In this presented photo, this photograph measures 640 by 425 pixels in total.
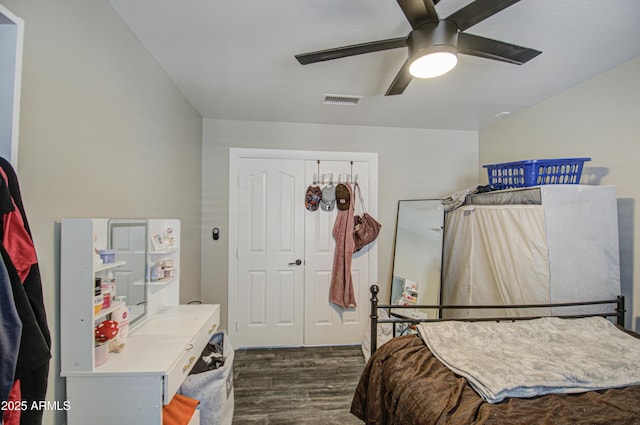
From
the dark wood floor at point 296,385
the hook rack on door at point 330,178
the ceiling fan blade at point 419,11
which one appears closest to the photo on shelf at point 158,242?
the dark wood floor at point 296,385

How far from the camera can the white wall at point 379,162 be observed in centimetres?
303

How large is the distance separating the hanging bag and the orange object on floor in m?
2.05

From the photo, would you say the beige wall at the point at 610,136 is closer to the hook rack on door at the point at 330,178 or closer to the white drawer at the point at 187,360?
the hook rack on door at the point at 330,178

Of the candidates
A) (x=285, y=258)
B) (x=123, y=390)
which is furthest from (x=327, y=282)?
(x=123, y=390)

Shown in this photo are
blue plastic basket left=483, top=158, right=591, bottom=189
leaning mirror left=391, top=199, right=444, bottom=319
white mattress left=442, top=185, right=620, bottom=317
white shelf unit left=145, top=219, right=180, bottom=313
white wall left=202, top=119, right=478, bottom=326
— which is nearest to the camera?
white shelf unit left=145, top=219, right=180, bottom=313

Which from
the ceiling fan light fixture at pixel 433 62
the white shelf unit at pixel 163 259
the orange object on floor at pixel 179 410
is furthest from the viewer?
the white shelf unit at pixel 163 259

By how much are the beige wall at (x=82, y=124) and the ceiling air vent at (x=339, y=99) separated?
1.28 metres

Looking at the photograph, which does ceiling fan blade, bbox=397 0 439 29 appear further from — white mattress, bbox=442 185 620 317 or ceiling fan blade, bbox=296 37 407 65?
white mattress, bbox=442 185 620 317

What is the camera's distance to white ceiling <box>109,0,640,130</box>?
1.42m

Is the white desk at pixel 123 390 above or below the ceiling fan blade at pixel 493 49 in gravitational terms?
below

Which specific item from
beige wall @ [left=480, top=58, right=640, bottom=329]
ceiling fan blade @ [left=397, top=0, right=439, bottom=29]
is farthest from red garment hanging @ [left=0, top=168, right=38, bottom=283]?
beige wall @ [left=480, top=58, right=640, bottom=329]

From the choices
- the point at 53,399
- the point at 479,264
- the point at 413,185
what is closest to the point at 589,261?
the point at 479,264

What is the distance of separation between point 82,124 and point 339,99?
1881 millimetres

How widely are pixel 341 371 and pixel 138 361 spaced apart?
193 cm
